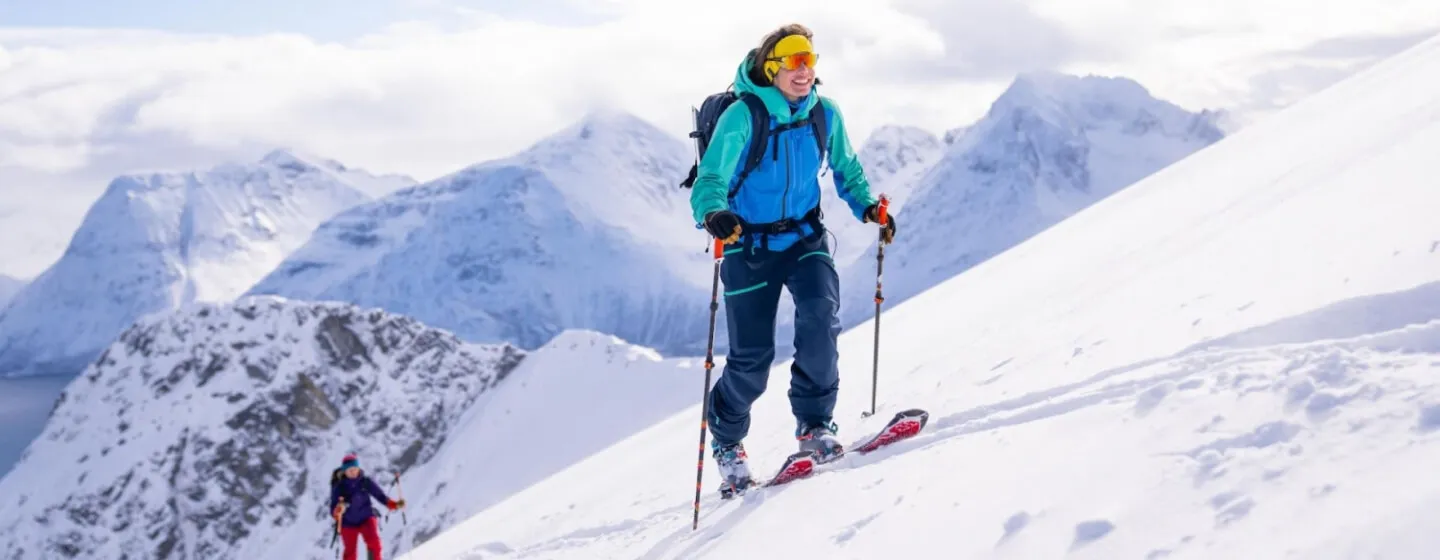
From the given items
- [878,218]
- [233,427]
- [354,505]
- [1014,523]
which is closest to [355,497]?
[354,505]

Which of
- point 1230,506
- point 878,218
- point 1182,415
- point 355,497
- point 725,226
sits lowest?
point 355,497

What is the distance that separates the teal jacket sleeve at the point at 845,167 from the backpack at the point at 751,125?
0.18 meters

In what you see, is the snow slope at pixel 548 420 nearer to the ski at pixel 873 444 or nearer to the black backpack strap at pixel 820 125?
the ski at pixel 873 444

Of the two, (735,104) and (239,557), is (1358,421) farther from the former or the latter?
(239,557)

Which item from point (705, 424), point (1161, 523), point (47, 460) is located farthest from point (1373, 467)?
point (47, 460)

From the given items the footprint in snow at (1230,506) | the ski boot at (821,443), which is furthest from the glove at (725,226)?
the footprint in snow at (1230,506)

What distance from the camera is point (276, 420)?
362ft

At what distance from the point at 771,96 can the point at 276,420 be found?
4615 inches

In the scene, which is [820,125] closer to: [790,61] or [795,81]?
[795,81]

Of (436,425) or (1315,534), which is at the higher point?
(1315,534)

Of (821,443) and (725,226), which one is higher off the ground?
(725,226)

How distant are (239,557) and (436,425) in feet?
79.4

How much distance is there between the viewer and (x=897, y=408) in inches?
325

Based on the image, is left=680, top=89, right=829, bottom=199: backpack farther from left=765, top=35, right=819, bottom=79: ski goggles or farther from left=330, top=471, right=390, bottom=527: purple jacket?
left=330, top=471, right=390, bottom=527: purple jacket
